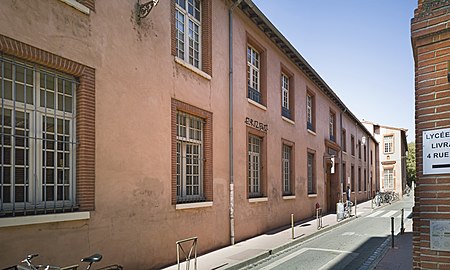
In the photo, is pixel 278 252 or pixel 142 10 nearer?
pixel 142 10

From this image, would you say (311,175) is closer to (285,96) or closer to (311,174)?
(311,174)

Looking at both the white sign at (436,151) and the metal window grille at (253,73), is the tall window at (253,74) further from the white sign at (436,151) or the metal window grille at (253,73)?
the white sign at (436,151)

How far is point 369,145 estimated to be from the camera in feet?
148

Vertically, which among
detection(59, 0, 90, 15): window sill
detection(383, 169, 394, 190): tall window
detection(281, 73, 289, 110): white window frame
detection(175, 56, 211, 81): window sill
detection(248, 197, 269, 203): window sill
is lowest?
detection(383, 169, 394, 190): tall window

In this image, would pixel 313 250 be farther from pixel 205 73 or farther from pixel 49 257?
pixel 49 257

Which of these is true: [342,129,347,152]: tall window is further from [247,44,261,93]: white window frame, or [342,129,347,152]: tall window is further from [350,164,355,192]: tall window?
[247,44,261,93]: white window frame

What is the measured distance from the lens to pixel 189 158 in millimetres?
10922

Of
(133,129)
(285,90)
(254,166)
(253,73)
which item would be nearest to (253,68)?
(253,73)

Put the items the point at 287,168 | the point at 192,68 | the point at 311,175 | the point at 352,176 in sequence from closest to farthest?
the point at 192,68 → the point at 287,168 → the point at 311,175 → the point at 352,176

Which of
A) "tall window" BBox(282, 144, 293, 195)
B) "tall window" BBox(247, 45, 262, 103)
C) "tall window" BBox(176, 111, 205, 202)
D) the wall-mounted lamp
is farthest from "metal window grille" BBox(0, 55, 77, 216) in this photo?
"tall window" BBox(282, 144, 293, 195)

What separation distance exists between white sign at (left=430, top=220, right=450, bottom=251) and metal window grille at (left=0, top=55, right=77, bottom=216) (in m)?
5.57

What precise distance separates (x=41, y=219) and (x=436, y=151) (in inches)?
218

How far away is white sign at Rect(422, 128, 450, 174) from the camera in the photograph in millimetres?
3760

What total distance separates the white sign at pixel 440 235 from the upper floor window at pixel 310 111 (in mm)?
18314
